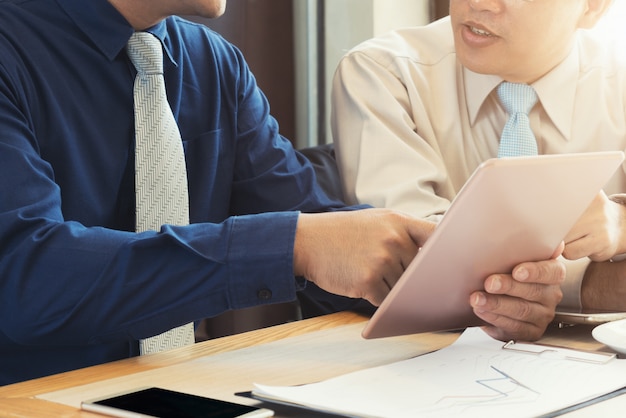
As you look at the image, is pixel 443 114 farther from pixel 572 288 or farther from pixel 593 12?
pixel 572 288

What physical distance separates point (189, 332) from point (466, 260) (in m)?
0.60

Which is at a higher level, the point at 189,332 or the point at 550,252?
the point at 550,252

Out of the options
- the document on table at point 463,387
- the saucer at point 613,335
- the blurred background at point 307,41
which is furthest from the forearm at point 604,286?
the blurred background at point 307,41

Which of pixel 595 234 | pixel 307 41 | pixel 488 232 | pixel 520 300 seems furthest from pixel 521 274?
pixel 307 41

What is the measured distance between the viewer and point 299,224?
1072mm

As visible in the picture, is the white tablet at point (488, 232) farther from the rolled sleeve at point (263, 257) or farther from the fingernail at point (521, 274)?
the rolled sleeve at point (263, 257)

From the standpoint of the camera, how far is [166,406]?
78cm

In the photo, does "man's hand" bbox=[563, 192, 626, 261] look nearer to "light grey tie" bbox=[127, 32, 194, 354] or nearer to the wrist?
the wrist

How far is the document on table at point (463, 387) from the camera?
0.77m

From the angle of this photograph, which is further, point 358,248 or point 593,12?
point 593,12

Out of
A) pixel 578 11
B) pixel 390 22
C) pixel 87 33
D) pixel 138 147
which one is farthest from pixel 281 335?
pixel 390 22

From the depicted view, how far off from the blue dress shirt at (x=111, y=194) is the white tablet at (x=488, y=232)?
167 millimetres

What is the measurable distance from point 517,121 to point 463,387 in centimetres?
96

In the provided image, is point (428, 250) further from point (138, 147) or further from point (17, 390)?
point (138, 147)
